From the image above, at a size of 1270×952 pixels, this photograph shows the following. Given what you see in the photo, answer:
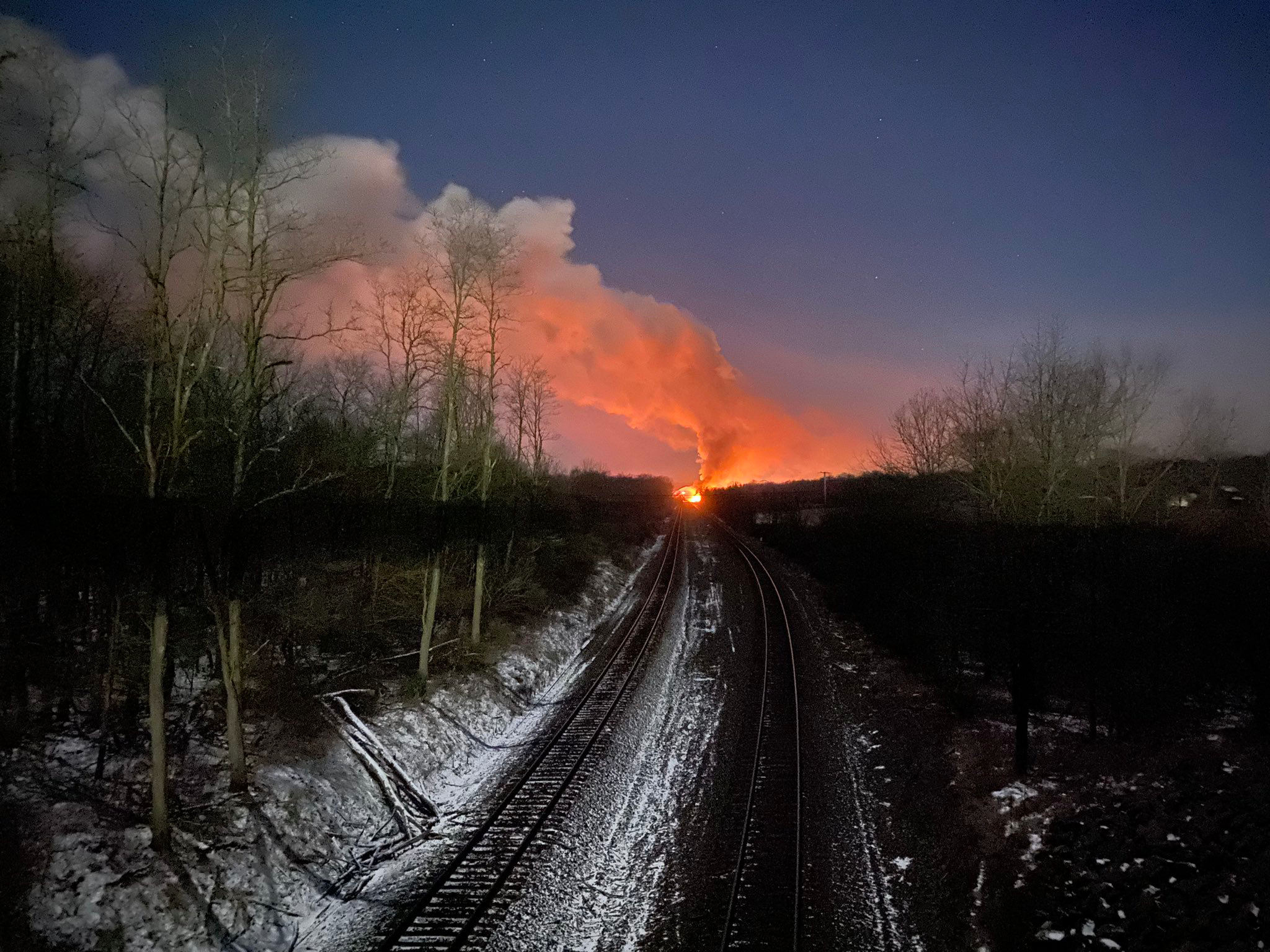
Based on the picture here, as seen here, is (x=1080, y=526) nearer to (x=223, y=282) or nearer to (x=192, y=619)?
(x=223, y=282)

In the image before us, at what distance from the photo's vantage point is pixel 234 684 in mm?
10188

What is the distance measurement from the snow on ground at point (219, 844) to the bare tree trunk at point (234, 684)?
320mm

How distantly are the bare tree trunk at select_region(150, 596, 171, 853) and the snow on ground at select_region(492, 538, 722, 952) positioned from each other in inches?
189

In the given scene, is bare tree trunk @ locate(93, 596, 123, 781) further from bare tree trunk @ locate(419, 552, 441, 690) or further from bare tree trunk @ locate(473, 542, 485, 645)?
bare tree trunk @ locate(473, 542, 485, 645)

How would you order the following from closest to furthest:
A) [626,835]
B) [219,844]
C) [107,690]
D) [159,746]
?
[159,746], [219,844], [107,690], [626,835]

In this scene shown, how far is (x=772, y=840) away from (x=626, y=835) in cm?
248

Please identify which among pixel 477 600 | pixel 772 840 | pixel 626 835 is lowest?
pixel 626 835

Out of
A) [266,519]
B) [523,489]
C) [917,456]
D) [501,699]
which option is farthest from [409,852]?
[917,456]

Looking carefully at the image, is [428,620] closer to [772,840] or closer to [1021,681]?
[772,840]

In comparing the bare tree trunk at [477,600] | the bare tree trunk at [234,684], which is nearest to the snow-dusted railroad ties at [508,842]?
the bare tree trunk at [234,684]

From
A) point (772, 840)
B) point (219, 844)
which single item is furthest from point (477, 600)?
point (772, 840)

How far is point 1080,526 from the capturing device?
16500mm

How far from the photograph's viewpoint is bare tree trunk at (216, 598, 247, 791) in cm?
1010

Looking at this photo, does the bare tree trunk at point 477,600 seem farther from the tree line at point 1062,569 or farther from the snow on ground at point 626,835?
the tree line at point 1062,569
